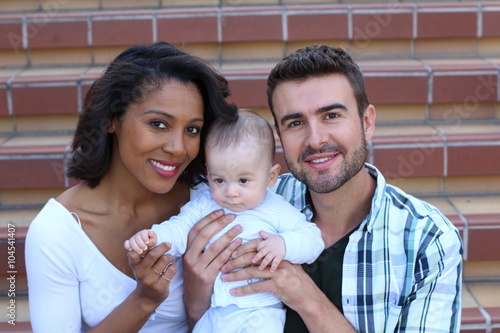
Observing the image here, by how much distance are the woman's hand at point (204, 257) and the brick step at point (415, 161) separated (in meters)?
1.26

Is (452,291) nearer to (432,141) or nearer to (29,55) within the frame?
(432,141)

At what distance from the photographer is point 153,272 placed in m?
2.03

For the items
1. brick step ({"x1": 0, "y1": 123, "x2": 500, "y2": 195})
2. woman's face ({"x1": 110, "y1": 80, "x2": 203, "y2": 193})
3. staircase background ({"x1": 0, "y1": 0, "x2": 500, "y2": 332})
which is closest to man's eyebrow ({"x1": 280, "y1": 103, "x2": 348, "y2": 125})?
woman's face ({"x1": 110, "y1": 80, "x2": 203, "y2": 193})

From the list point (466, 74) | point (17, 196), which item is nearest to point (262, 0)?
point (466, 74)

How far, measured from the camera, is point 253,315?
2.07 metres

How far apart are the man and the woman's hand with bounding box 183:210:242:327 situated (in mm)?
30

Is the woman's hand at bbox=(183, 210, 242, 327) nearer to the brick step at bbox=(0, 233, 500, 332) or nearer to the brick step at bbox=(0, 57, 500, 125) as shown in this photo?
the brick step at bbox=(0, 233, 500, 332)

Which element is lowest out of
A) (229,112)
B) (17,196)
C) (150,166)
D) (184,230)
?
(17,196)

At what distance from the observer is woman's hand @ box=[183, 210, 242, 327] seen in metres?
2.11

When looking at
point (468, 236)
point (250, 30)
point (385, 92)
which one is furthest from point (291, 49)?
point (468, 236)

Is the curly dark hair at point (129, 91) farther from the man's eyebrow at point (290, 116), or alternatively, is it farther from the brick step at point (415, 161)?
the brick step at point (415, 161)

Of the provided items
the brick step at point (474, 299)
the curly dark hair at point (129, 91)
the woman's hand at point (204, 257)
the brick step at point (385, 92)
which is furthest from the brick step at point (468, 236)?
the woman's hand at point (204, 257)

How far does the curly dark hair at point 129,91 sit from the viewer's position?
2098 millimetres

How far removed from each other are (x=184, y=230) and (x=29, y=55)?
7.85 ft
